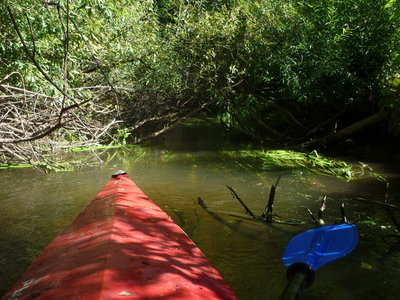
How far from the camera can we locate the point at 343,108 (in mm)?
8398

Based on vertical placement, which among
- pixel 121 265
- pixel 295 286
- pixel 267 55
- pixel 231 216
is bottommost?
pixel 231 216

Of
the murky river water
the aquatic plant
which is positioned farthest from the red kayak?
the aquatic plant

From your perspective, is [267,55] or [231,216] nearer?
[231,216]

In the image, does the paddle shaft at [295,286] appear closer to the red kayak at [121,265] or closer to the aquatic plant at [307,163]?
the red kayak at [121,265]

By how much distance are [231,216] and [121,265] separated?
2.35 m

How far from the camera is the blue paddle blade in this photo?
99.0 inches

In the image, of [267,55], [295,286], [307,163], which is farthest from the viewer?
[267,55]

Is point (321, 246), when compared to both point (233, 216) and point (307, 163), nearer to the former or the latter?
point (233, 216)

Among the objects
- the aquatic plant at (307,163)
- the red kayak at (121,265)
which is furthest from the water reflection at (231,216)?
the red kayak at (121,265)

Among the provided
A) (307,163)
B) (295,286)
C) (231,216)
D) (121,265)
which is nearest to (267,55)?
(307,163)

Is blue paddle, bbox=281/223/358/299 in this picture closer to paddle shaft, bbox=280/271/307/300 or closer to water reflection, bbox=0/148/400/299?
paddle shaft, bbox=280/271/307/300

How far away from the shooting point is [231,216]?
13.1 ft

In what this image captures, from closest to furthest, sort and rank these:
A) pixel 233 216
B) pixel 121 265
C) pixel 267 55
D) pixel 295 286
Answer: pixel 121 265, pixel 295 286, pixel 233 216, pixel 267 55

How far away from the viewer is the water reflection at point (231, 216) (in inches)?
106
